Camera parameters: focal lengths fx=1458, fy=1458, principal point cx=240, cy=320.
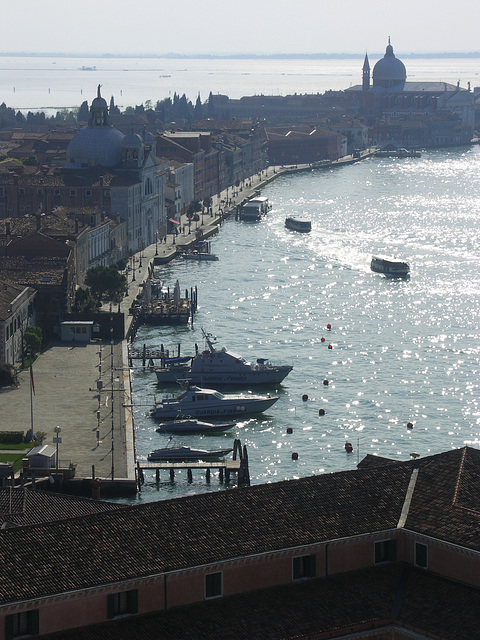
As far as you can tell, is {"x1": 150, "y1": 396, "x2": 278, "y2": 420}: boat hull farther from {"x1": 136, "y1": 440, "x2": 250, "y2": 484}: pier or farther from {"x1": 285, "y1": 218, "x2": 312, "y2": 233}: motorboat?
{"x1": 285, "y1": 218, "x2": 312, "y2": 233}: motorboat

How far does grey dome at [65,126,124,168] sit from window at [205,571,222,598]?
69417 mm

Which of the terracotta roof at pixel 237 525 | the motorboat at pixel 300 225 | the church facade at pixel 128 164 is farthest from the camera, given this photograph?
the motorboat at pixel 300 225

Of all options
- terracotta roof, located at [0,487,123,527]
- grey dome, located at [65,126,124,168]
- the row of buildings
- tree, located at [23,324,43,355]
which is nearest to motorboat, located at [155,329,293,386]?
tree, located at [23,324,43,355]

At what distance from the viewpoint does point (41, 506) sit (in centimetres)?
3127

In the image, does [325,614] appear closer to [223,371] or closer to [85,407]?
[85,407]

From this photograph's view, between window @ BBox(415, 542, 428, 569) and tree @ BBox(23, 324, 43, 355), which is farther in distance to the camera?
tree @ BBox(23, 324, 43, 355)

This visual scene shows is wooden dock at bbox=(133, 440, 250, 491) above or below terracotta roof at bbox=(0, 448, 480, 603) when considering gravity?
below

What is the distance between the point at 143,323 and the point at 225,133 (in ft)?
269

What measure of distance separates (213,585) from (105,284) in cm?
4475

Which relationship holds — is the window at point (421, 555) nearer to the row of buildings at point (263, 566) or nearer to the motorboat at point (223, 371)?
the row of buildings at point (263, 566)

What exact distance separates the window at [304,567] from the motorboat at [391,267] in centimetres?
5694

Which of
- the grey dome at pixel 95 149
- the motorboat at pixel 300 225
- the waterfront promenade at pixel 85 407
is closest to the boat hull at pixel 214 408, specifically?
the waterfront promenade at pixel 85 407

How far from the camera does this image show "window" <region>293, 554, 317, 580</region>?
923 inches

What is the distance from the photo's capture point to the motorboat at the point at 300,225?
9950 centimetres
